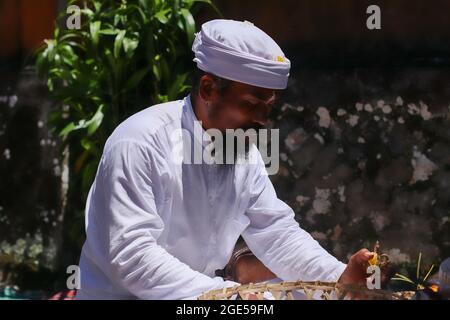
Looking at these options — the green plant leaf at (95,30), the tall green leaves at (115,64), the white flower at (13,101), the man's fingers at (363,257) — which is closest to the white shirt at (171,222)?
the man's fingers at (363,257)

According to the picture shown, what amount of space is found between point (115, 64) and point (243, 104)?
2.50 metres

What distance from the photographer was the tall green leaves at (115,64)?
5543 mm

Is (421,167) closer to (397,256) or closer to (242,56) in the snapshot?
(397,256)

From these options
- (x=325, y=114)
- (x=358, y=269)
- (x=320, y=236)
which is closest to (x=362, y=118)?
(x=325, y=114)

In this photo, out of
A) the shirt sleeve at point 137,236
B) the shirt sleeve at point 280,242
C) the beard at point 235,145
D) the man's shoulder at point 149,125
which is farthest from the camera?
the shirt sleeve at point 280,242

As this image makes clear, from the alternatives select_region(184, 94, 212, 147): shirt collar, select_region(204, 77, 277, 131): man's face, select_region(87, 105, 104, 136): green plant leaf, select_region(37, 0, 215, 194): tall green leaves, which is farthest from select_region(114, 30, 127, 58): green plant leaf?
select_region(204, 77, 277, 131): man's face

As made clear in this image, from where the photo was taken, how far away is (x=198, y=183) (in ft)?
11.0

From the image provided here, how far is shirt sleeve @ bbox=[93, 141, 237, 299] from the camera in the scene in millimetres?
3025

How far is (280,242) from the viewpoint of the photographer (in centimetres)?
350

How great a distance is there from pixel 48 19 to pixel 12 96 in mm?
494

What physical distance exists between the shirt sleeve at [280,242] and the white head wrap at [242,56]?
0.44 meters

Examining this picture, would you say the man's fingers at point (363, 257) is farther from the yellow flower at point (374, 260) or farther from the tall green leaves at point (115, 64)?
the tall green leaves at point (115, 64)

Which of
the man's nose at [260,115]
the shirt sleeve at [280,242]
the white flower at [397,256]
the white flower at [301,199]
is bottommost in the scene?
the white flower at [397,256]
